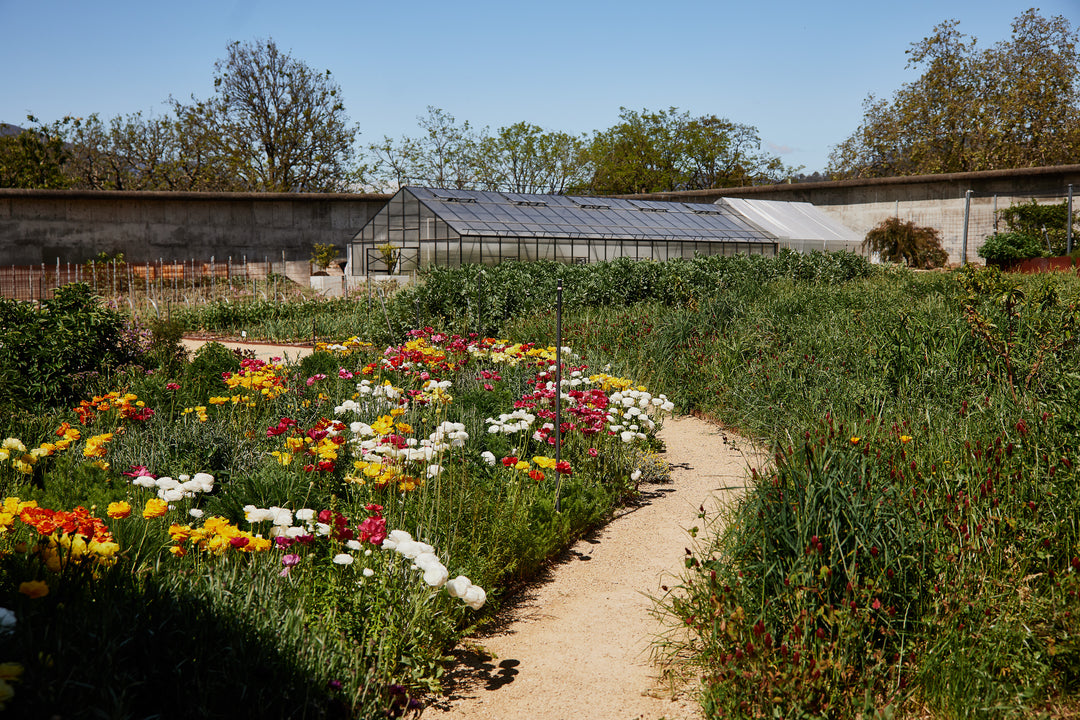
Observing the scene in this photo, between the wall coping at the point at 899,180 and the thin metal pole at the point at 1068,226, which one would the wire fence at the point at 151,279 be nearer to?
the wall coping at the point at 899,180

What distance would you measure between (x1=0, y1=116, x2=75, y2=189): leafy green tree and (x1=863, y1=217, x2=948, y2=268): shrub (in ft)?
99.7

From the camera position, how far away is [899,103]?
36.7 m

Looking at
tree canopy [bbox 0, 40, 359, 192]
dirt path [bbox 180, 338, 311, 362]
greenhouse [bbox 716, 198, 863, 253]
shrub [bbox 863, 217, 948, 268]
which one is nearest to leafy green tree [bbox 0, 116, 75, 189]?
tree canopy [bbox 0, 40, 359, 192]

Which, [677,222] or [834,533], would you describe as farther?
[677,222]

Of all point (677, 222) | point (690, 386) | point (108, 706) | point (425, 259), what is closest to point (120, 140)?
point (425, 259)

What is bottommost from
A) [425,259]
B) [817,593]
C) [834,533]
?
[817,593]

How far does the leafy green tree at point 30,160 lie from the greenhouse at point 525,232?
50.9 ft

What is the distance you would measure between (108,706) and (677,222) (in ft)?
76.8

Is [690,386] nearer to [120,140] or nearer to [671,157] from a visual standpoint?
[120,140]

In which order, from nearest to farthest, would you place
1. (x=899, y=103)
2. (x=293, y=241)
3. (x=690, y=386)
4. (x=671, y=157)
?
(x=690, y=386)
(x=293, y=241)
(x=899, y=103)
(x=671, y=157)

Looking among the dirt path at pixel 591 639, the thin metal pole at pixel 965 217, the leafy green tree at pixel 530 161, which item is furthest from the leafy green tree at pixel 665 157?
the dirt path at pixel 591 639

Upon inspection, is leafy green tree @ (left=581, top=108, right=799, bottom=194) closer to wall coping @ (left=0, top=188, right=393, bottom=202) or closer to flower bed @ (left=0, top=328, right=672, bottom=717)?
wall coping @ (left=0, top=188, right=393, bottom=202)

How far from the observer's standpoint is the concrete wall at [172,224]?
77.9 feet

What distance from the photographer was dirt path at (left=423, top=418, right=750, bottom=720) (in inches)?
125
